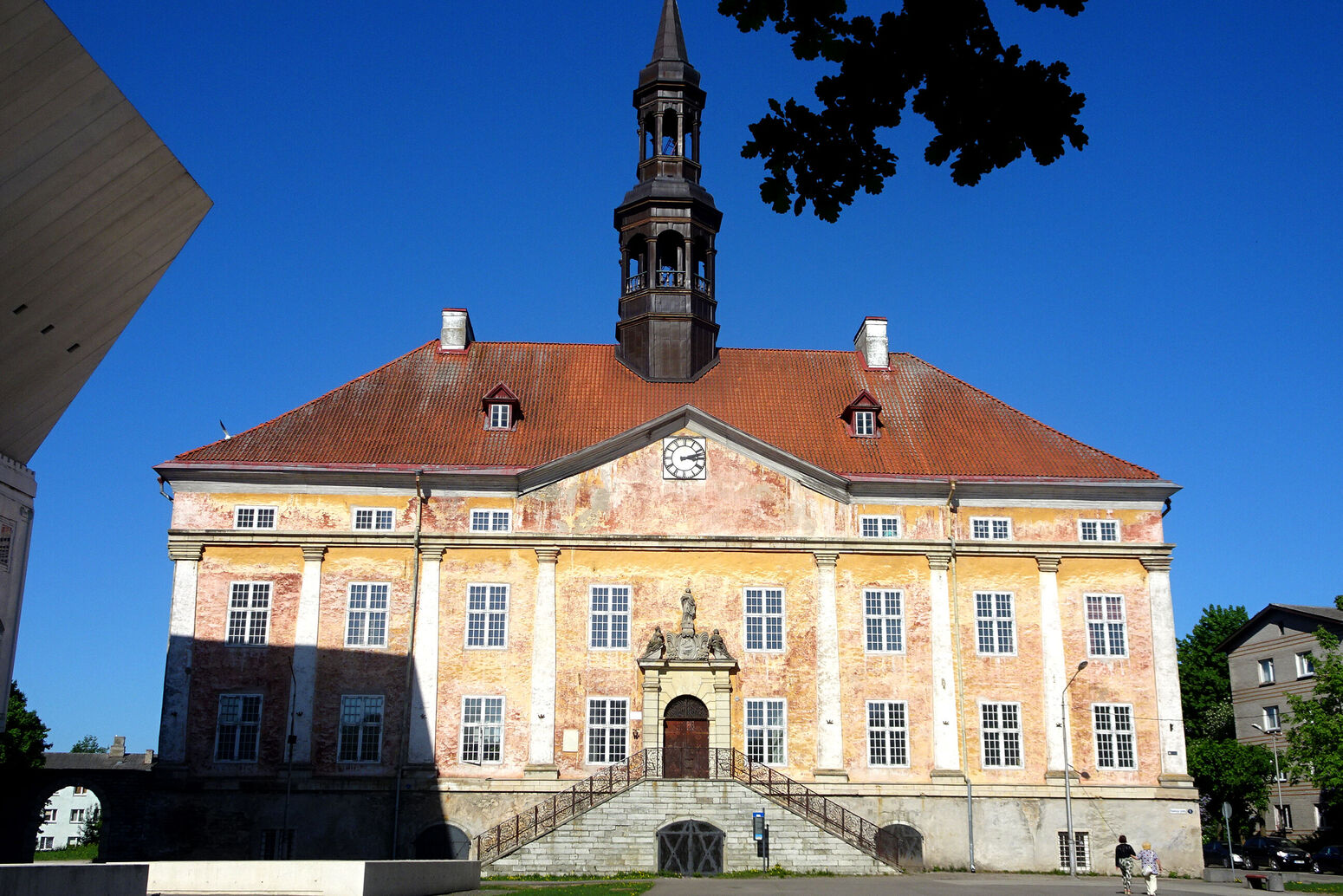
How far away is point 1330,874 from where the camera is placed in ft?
144

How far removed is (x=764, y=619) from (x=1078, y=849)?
10.9 m

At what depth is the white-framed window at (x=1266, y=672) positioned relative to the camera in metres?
59.5

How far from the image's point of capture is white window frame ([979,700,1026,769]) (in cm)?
3831

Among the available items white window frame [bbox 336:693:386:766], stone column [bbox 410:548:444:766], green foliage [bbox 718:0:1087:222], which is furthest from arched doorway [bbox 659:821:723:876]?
green foliage [bbox 718:0:1087:222]

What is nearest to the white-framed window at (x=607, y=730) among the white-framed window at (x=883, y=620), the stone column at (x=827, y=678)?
the stone column at (x=827, y=678)

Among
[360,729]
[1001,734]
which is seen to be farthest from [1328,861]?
[360,729]

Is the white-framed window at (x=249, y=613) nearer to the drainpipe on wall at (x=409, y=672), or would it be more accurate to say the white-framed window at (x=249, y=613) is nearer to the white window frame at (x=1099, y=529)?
the drainpipe on wall at (x=409, y=672)

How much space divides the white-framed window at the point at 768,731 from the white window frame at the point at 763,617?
5.13 feet

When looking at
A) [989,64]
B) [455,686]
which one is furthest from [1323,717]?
[989,64]

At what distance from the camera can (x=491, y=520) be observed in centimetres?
3969

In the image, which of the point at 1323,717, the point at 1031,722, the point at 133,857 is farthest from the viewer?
the point at 1323,717

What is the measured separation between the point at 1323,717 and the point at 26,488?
3737cm

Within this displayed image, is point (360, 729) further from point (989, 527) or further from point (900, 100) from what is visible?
point (900, 100)

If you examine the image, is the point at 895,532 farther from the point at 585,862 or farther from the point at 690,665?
the point at 585,862
